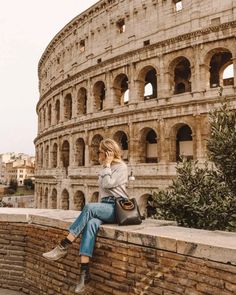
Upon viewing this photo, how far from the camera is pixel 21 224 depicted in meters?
5.20

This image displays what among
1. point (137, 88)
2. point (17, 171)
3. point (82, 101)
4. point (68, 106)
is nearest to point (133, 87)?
point (137, 88)

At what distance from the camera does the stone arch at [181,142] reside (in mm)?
17203

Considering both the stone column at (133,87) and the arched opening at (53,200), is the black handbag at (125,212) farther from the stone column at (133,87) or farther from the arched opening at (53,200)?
the arched opening at (53,200)

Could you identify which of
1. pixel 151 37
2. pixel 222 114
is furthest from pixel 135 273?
pixel 151 37

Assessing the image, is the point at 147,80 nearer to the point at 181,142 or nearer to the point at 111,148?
the point at 181,142

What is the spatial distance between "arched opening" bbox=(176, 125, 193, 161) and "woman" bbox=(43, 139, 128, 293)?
44.4 feet

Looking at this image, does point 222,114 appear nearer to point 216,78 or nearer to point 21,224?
point 21,224

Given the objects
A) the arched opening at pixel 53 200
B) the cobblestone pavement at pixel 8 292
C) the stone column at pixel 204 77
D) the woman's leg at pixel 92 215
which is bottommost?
the cobblestone pavement at pixel 8 292

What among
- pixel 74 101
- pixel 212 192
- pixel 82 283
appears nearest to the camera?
pixel 82 283

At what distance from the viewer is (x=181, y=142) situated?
1841 cm

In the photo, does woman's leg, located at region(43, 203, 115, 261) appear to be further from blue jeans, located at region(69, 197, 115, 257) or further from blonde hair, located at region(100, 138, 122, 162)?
Result: blonde hair, located at region(100, 138, 122, 162)

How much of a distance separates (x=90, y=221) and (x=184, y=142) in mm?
14798

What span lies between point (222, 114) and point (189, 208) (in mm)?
2319

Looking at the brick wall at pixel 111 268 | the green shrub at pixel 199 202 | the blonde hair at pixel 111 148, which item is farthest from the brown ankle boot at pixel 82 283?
the green shrub at pixel 199 202
